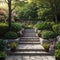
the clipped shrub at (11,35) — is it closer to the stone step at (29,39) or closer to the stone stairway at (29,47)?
the stone stairway at (29,47)

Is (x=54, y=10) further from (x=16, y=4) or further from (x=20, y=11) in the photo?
(x=20, y=11)

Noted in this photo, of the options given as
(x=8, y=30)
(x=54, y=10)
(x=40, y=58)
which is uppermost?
(x=54, y=10)

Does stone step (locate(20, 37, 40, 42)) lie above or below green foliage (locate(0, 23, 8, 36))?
below

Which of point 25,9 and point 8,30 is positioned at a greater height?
point 25,9

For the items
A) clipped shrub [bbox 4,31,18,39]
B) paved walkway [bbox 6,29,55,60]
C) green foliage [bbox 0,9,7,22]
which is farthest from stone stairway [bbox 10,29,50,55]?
green foliage [bbox 0,9,7,22]

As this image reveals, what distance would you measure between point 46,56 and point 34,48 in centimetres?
184

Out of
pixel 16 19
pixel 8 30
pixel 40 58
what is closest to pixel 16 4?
pixel 8 30

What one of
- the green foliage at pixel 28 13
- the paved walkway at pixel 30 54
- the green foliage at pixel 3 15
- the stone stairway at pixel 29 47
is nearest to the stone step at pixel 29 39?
the stone stairway at pixel 29 47

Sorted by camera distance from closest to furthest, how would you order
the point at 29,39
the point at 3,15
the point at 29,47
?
the point at 29,47 < the point at 29,39 < the point at 3,15

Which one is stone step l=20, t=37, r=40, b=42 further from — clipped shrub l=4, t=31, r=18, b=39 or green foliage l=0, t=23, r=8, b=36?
green foliage l=0, t=23, r=8, b=36

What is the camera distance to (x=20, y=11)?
29078 mm

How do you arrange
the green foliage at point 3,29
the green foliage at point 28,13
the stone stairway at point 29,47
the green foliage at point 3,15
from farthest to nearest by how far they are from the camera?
the green foliage at point 28,13
the green foliage at point 3,15
the green foliage at point 3,29
the stone stairway at point 29,47

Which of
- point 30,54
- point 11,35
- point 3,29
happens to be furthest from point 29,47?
point 3,29

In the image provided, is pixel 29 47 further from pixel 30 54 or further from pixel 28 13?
pixel 28 13
